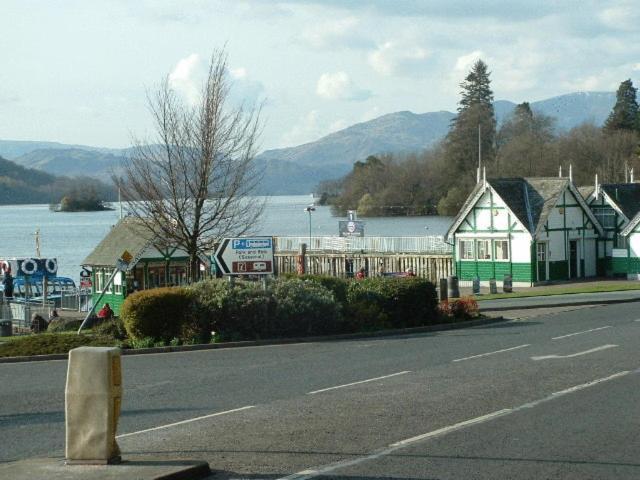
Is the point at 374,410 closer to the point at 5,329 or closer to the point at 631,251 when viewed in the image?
the point at 5,329

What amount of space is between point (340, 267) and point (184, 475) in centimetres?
6338

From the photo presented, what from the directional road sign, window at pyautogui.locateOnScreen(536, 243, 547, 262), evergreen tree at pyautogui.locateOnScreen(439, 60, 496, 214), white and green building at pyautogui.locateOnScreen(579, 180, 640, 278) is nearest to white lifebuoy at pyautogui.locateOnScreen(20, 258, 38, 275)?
the directional road sign

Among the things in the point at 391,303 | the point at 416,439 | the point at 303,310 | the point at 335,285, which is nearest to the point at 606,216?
the point at 391,303

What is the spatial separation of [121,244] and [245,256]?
21.1 metres

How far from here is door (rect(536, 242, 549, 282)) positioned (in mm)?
56406

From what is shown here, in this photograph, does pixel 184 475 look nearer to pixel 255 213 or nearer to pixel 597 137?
pixel 255 213

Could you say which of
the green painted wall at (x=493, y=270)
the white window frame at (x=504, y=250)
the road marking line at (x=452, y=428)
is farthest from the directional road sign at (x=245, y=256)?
the white window frame at (x=504, y=250)

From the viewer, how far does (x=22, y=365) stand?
20641 mm

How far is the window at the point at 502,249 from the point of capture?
57.2 metres

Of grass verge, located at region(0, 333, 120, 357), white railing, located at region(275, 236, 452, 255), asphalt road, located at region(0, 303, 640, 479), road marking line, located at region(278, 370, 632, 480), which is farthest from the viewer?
white railing, located at region(275, 236, 452, 255)

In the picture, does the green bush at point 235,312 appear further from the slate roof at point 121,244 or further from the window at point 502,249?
the window at point 502,249

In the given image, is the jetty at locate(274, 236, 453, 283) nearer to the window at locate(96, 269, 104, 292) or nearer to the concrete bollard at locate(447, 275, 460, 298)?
the concrete bollard at locate(447, 275, 460, 298)

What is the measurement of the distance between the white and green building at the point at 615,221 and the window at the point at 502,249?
20.2 feet

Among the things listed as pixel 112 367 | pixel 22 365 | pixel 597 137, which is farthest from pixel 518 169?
pixel 112 367
